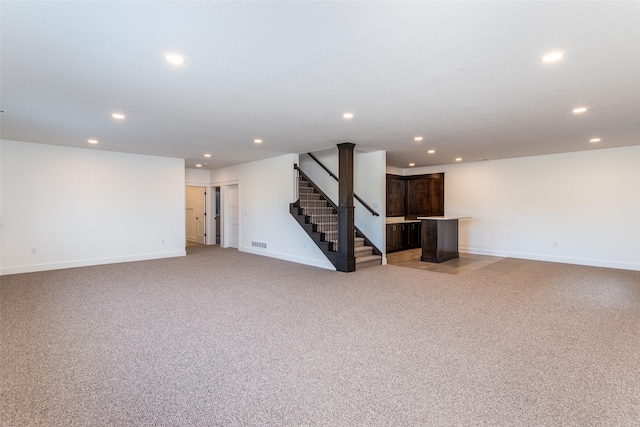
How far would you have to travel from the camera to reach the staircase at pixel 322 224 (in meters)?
6.68

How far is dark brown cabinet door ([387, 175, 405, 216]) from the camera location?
970 cm

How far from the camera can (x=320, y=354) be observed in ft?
9.21

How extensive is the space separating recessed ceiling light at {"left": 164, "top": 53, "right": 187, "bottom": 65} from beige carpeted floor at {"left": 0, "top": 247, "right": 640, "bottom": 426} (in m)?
2.59

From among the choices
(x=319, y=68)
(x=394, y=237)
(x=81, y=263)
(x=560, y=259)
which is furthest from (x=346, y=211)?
(x=81, y=263)

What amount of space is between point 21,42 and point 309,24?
225 cm

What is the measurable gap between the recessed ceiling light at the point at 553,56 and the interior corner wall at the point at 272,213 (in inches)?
199

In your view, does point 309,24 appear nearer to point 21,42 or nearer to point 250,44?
point 250,44

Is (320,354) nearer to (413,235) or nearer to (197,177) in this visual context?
(413,235)

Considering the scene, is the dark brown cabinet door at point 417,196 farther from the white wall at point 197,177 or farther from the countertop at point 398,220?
the white wall at point 197,177

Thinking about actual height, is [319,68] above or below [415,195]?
above

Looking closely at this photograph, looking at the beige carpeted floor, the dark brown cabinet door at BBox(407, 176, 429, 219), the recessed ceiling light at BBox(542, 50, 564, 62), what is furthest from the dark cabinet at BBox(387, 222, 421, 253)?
the recessed ceiling light at BBox(542, 50, 564, 62)

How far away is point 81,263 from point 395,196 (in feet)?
27.6

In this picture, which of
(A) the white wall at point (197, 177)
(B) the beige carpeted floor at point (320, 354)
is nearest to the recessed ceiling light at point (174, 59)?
(B) the beige carpeted floor at point (320, 354)

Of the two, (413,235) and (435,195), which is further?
(413,235)
